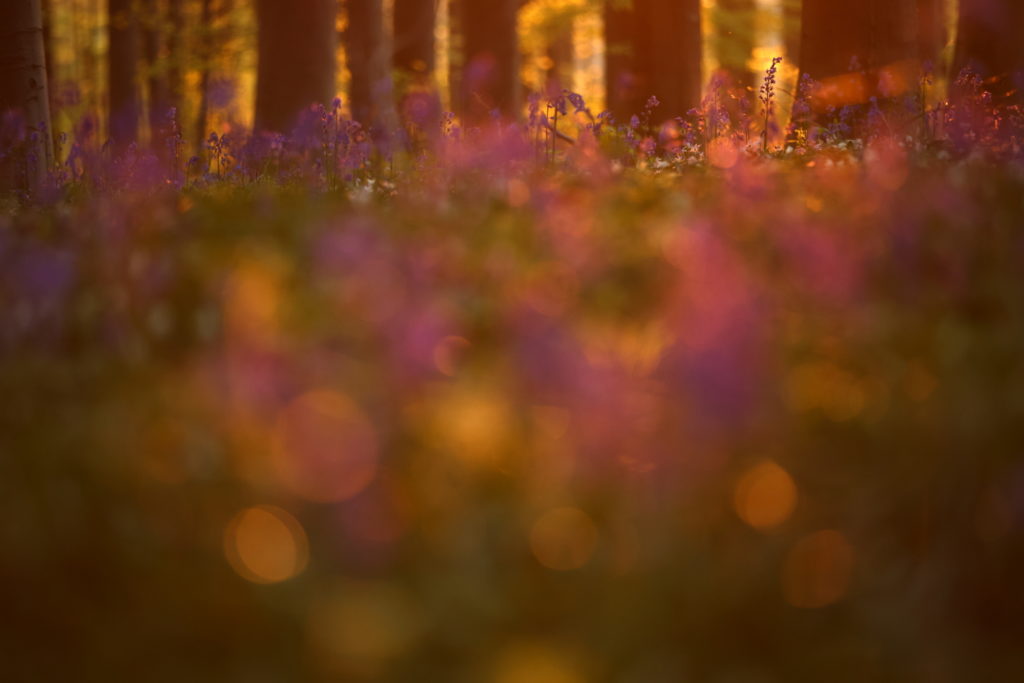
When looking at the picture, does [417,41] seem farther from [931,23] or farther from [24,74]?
[931,23]

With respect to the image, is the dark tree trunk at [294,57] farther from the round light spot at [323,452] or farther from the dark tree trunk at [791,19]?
the dark tree trunk at [791,19]

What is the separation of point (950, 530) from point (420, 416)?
137 cm

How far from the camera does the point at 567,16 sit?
73.0ft

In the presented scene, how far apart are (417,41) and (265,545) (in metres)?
15.1

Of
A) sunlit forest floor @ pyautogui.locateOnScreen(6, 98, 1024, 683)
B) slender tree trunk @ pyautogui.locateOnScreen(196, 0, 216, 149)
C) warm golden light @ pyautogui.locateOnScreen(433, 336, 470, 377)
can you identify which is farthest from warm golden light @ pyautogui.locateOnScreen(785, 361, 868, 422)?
slender tree trunk @ pyautogui.locateOnScreen(196, 0, 216, 149)

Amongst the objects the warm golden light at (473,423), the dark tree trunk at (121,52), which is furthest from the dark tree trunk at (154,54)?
the warm golden light at (473,423)

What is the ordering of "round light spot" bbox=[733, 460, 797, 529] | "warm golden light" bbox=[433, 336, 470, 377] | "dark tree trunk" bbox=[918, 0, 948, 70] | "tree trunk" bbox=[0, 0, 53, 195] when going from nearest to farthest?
"round light spot" bbox=[733, 460, 797, 529] → "warm golden light" bbox=[433, 336, 470, 377] → "tree trunk" bbox=[0, 0, 53, 195] → "dark tree trunk" bbox=[918, 0, 948, 70]

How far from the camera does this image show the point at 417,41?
16.0m

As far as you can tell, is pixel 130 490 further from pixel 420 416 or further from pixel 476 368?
pixel 476 368

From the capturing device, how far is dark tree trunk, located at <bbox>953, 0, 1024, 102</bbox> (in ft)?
30.6

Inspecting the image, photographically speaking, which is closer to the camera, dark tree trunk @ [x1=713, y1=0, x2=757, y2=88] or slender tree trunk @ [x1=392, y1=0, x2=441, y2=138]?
slender tree trunk @ [x1=392, y1=0, x2=441, y2=138]

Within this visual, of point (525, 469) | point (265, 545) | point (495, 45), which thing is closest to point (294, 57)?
point (495, 45)

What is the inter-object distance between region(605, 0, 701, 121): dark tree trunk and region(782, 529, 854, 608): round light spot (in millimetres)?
11014

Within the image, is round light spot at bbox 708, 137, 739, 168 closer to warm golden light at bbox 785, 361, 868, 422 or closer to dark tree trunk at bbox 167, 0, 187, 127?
warm golden light at bbox 785, 361, 868, 422
